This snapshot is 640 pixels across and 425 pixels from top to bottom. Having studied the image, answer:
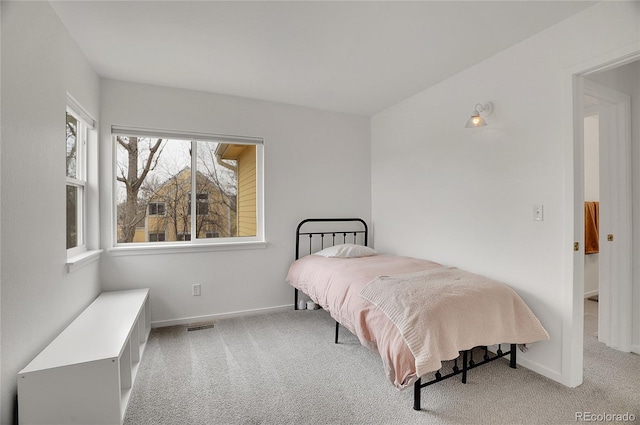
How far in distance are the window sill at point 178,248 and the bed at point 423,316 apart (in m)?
1.03

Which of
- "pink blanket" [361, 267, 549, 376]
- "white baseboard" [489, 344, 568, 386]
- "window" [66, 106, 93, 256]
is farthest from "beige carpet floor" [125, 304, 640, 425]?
"window" [66, 106, 93, 256]

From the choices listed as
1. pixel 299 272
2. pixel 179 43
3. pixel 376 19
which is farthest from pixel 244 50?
pixel 299 272

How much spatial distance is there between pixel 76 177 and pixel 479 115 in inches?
138

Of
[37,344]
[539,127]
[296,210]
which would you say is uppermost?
[539,127]

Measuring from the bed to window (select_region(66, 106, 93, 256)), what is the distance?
2101mm

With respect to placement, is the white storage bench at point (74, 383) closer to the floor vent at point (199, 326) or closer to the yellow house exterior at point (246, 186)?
the floor vent at point (199, 326)

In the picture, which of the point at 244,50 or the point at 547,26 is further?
the point at 244,50

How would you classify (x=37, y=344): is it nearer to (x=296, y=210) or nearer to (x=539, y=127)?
(x=296, y=210)

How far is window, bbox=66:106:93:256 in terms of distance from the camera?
8.09 ft

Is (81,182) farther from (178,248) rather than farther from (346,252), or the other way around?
(346,252)

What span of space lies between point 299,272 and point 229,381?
1385 mm

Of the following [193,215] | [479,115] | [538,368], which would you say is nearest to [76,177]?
[193,215]

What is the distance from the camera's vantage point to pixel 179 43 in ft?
7.73

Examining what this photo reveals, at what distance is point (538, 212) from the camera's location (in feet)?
7.47
